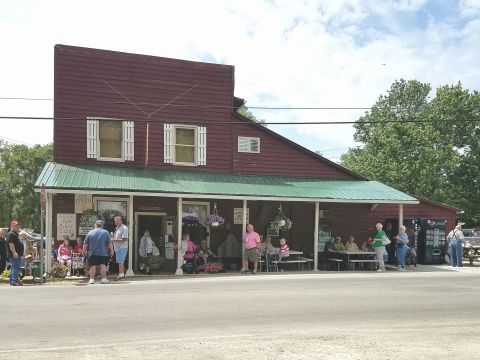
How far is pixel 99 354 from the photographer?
22.0 feet

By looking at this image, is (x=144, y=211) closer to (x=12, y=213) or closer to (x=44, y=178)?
(x=44, y=178)

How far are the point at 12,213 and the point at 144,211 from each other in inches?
1380

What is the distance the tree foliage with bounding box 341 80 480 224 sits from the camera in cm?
4291

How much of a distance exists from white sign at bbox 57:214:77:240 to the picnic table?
9792 millimetres

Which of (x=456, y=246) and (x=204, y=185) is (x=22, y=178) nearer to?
(x=204, y=185)

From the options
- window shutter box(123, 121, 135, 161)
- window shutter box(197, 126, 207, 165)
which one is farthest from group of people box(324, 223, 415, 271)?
window shutter box(123, 121, 135, 161)

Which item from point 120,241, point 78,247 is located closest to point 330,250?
point 120,241

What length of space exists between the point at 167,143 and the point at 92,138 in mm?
2711

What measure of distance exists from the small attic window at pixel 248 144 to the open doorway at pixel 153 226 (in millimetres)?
4059

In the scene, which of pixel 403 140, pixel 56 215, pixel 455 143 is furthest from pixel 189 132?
pixel 455 143

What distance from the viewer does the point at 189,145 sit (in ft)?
67.8

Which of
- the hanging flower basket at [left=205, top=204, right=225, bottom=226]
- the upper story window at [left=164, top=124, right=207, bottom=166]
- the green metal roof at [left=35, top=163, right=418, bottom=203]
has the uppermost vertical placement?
the upper story window at [left=164, top=124, right=207, bottom=166]

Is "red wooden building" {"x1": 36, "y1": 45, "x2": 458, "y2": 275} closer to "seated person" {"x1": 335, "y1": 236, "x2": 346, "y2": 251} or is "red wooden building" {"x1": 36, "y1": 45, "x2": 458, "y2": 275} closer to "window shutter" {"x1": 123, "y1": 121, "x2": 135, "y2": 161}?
"window shutter" {"x1": 123, "y1": 121, "x2": 135, "y2": 161}

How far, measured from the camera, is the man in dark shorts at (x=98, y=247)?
587 inches
